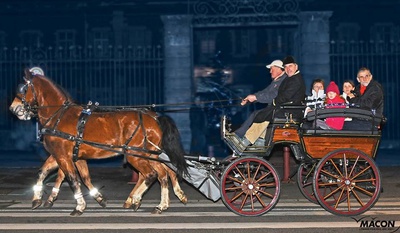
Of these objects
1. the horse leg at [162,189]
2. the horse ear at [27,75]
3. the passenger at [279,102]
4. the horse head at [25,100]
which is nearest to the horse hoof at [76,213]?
the horse leg at [162,189]

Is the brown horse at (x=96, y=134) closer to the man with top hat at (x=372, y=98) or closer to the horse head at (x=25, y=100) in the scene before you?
the horse head at (x=25, y=100)

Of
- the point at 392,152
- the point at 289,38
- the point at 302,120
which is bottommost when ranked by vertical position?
the point at 392,152

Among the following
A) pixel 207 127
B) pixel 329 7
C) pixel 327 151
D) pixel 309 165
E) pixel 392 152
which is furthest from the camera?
pixel 329 7

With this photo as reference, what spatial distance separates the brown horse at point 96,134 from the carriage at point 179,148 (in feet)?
0.04

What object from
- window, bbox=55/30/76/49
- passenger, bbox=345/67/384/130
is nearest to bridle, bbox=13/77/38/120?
passenger, bbox=345/67/384/130

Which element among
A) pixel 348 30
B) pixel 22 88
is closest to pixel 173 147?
pixel 22 88

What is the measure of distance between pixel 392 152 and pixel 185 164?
14.2 metres

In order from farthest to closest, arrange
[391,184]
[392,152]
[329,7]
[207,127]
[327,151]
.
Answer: [329,7] < [207,127] < [392,152] < [391,184] < [327,151]

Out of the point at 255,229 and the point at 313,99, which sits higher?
the point at 313,99

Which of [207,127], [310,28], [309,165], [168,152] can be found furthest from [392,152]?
[168,152]

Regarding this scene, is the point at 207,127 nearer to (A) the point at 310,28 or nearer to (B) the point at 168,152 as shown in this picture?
(A) the point at 310,28

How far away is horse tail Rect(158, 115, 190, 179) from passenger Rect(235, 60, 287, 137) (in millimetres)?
824

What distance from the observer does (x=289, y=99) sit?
10164 millimetres

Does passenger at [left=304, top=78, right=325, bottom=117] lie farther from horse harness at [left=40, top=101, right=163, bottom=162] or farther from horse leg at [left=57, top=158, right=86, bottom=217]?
horse leg at [left=57, top=158, right=86, bottom=217]
